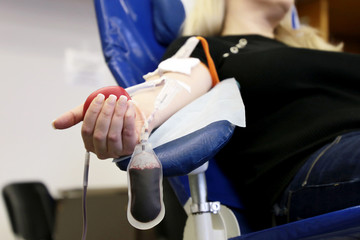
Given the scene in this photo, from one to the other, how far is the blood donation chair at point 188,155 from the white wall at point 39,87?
2.41 feet

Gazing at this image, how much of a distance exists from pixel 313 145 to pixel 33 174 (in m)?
1.32

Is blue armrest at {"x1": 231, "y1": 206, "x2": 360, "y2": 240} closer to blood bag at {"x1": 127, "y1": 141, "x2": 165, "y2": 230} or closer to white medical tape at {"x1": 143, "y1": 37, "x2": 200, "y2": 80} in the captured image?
blood bag at {"x1": 127, "y1": 141, "x2": 165, "y2": 230}

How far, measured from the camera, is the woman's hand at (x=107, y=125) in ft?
1.36

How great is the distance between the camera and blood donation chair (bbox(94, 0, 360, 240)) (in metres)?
0.45

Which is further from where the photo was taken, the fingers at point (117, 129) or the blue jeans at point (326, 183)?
the blue jeans at point (326, 183)

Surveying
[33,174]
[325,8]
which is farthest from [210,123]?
[325,8]

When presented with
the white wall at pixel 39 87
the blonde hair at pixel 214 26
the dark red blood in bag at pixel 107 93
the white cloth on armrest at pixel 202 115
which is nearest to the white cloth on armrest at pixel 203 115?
the white cloth on armrest at pixel 202 115

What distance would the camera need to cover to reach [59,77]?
1.72 m

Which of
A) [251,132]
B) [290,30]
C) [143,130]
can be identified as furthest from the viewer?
[290,30]

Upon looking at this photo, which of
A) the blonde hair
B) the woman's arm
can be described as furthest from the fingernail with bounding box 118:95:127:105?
the blonde hair

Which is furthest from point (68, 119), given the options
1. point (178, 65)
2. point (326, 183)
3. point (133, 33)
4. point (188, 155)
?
point (133, 33)

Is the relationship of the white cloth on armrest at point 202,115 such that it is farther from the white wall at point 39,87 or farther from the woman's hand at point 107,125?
the white wall at point 39,87

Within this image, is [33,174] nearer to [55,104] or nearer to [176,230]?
[55,104]

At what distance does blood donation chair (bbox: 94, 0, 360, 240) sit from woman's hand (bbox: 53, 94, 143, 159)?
0.09 feet
